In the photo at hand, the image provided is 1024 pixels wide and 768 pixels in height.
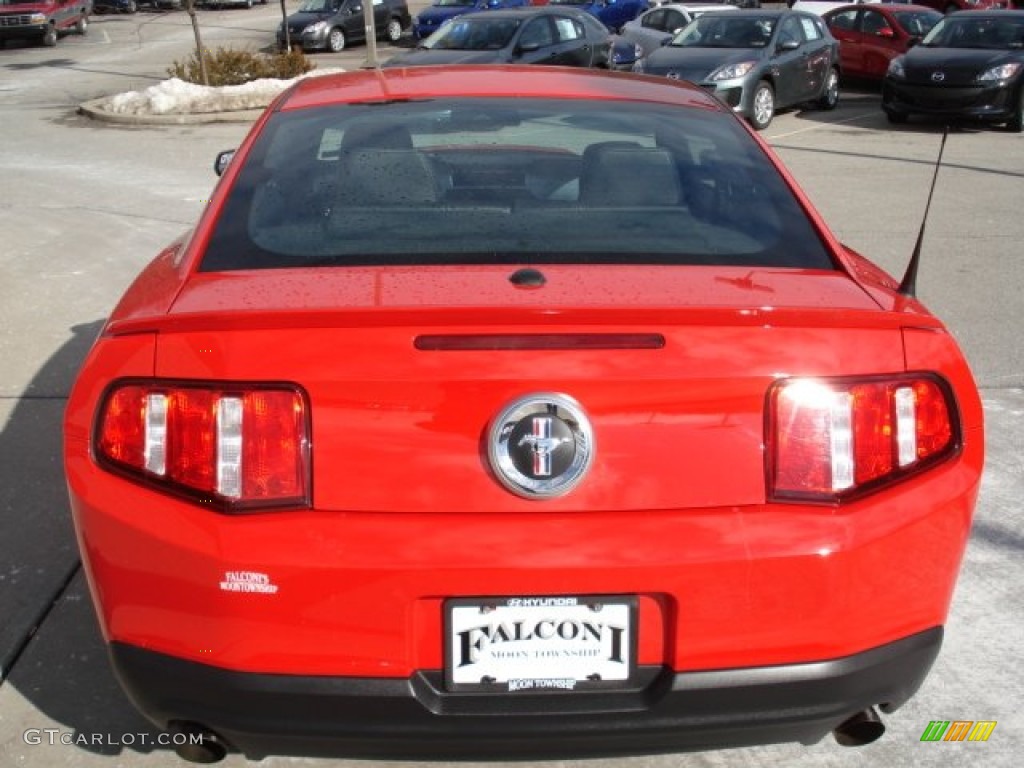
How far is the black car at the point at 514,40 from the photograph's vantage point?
17031mm

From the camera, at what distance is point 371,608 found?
7.94ft

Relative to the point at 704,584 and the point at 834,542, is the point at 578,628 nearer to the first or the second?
the point at 704,584

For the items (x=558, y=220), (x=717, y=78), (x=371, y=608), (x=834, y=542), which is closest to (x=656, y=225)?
(x=558, y=220)

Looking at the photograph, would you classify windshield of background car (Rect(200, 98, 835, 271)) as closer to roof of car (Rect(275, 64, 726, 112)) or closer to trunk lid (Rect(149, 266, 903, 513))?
roof of car (Rect(275, 64, 726, 112))

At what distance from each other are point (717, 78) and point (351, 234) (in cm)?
1391

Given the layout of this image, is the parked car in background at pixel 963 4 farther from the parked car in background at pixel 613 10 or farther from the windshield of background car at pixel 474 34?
the windshield of background car at pixel 474 34

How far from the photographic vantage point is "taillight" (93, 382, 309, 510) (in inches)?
96.8

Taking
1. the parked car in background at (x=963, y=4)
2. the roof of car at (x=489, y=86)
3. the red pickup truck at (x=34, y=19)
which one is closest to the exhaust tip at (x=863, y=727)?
the roof of car at (x=489, y=86)

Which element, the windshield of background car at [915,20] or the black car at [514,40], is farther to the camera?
the windshield of background car at [915,20]

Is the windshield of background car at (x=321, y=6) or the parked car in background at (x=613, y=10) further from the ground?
the windshield of background car at (x=321, y=6)

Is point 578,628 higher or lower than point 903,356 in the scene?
lower

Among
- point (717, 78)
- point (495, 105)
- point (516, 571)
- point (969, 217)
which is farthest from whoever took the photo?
point (717, 78)

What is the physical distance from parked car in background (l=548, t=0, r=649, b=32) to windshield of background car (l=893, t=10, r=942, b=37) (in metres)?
8.84

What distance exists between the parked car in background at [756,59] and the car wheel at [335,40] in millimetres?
13424
